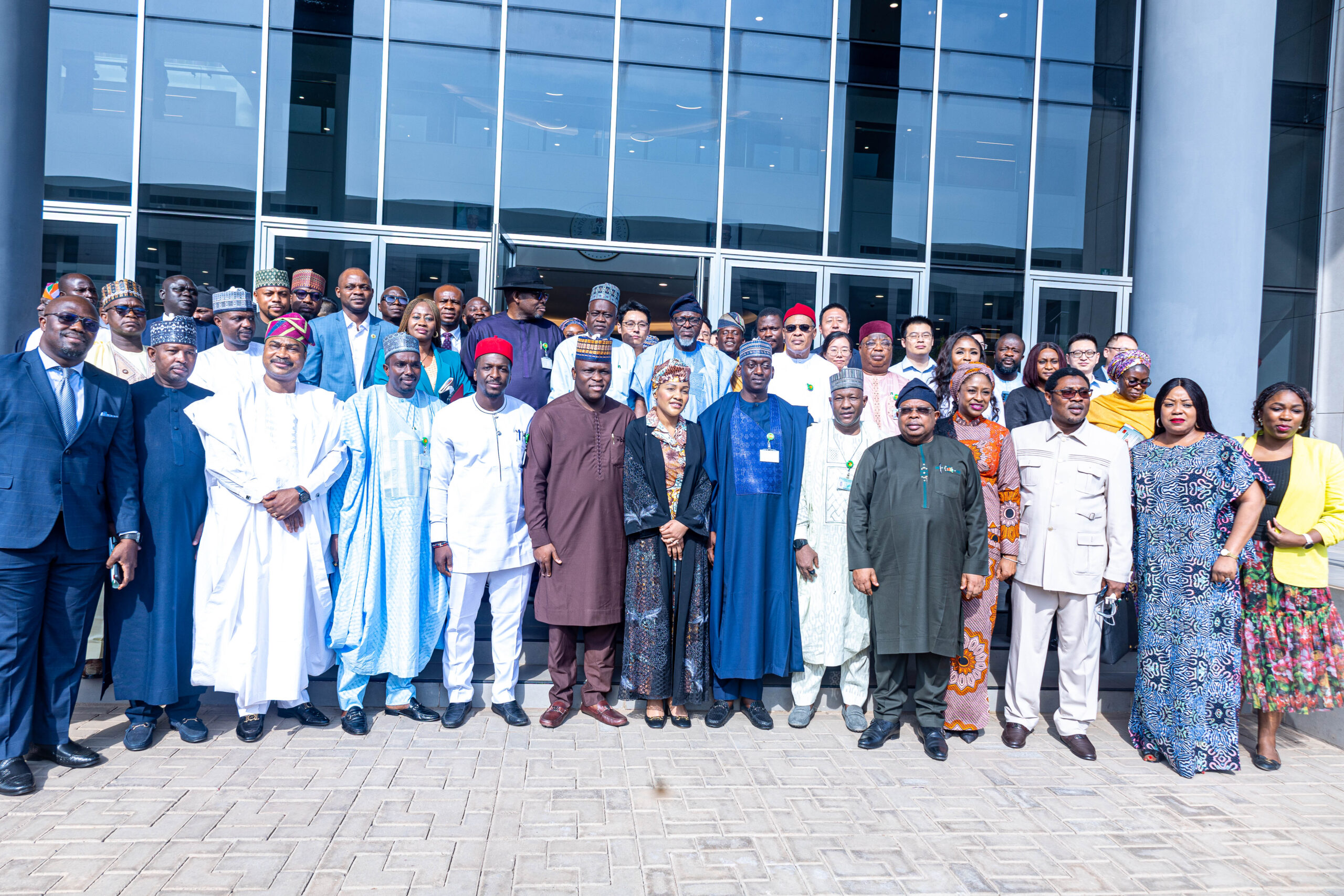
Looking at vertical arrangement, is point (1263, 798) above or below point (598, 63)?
below

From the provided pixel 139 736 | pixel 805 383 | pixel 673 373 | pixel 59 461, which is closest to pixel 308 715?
pixel 139 736

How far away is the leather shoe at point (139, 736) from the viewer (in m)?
4.31

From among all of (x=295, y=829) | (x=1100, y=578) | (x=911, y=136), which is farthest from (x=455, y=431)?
(x=911, y=136)

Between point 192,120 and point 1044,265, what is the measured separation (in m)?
10.8

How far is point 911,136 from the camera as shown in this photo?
11047 millimetres

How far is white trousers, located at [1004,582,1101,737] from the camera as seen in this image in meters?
4.82

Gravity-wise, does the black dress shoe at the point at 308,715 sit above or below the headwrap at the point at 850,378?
below

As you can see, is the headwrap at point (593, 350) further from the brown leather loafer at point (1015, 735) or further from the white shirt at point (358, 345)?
the brown leather loafer at point (1015, 735)

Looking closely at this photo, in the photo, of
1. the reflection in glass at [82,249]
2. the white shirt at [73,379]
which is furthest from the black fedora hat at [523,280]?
the reflection in glass at [82,249]

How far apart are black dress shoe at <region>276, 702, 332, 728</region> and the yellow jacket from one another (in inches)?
218

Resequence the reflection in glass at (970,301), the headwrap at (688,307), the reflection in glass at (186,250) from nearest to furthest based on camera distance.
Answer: the headwrap at (688,307)
the reflection in glass at (186,250)
the reflection in glass at (970,301)

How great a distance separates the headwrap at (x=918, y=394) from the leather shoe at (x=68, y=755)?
4.60m

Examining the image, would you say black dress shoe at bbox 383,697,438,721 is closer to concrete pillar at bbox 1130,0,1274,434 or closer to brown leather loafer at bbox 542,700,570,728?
brown leather loafer at bbox 542,700,570,728

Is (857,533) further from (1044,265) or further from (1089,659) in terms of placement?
(1044,265)
